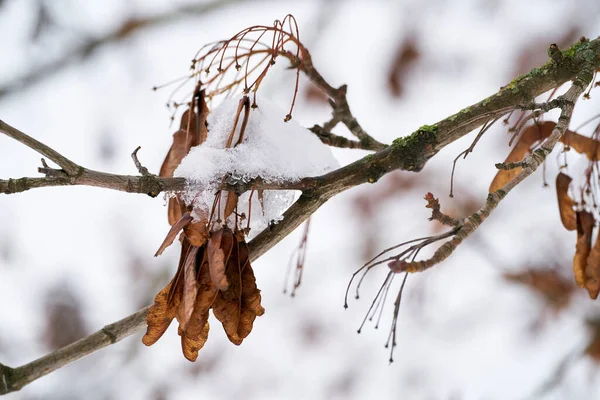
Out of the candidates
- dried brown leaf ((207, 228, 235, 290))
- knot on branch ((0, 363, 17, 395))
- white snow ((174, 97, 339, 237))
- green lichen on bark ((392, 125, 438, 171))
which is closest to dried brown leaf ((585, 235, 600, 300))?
green lichen on bark ((392, 125, 438, 171))

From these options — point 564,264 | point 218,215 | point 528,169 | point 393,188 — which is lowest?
point 528,169

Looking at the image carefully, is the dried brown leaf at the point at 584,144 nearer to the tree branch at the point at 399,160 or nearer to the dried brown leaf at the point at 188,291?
the tree branch at the point at 399,160

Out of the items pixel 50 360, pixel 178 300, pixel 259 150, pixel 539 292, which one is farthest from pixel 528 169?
pixel 539 292

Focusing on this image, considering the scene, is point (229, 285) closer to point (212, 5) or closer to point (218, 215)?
point (218, 215)

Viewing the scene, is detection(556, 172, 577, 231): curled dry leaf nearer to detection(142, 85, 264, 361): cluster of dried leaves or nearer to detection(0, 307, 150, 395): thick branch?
detection(142, 85, 264, 361): cluster of dried leaves

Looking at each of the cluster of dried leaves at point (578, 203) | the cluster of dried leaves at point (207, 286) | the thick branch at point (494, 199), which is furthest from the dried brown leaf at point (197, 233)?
the cluster of dried leaves at point (578, 203)

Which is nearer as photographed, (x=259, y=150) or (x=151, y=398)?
(x=259, y=150)

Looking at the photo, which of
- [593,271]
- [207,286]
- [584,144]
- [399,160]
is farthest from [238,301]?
[584,144]
